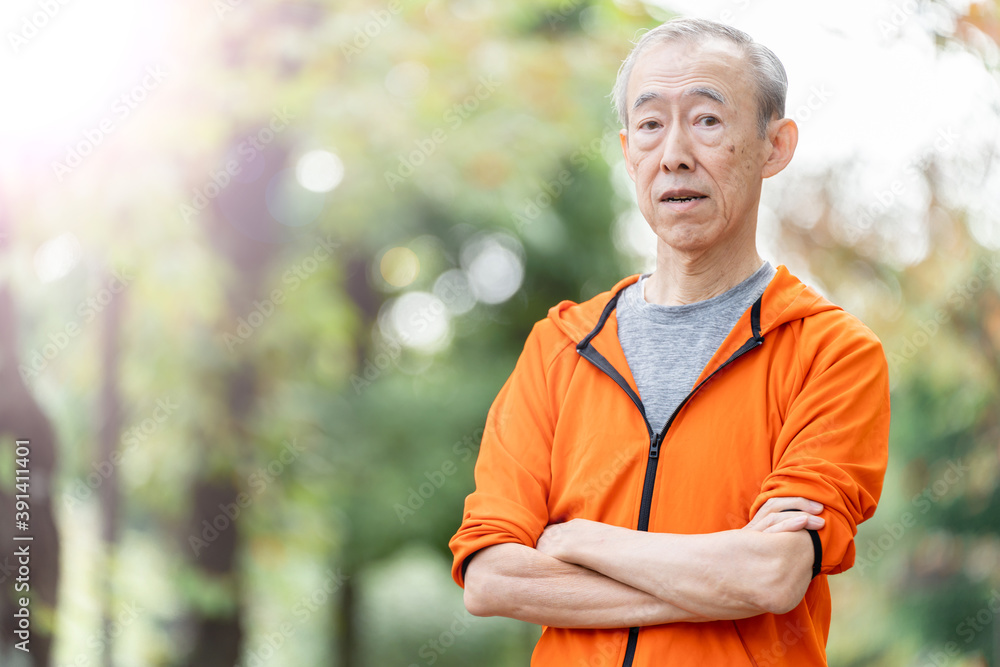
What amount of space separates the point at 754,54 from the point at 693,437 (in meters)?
0.74

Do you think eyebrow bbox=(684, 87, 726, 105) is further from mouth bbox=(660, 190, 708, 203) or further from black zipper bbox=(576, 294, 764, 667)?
black zipper bbox=(576, 294, 764, 667)

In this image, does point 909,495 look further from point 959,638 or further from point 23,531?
point 23,531

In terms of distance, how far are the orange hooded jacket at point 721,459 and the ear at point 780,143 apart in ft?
0.70

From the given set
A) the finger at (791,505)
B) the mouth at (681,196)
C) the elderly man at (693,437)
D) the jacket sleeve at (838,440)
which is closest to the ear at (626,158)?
the elderly man at (693,437)

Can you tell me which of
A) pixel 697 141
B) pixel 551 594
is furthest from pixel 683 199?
pixel 551 594

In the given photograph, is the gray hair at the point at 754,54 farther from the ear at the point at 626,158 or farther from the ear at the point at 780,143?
the ear at the point at 626,158

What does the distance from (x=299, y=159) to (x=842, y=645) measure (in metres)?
4.92

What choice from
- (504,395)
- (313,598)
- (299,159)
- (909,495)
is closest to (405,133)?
(299,159)

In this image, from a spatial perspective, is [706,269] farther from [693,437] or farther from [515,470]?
[515,470]

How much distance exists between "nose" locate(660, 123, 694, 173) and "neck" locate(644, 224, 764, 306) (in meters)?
0.17

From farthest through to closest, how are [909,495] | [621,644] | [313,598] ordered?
1. [313,598]
2. [909,495]
3. [621,644]

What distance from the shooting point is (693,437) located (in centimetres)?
145

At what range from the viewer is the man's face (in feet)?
4.88

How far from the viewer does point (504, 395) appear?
68.7 inches
